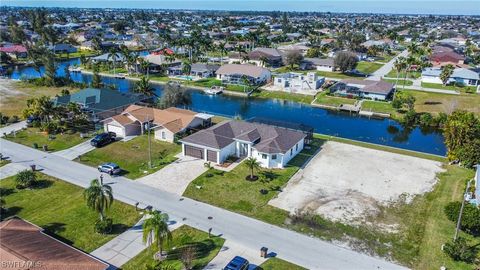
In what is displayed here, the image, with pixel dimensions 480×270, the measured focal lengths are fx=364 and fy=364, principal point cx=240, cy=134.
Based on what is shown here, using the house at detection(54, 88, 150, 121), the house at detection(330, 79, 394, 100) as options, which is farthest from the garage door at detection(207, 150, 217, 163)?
the house at detection(330, 79, 394, 100)

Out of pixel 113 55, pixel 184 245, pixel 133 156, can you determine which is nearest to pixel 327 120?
pixel 133 156

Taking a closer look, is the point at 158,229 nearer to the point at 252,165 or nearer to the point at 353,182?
the point at 252,165

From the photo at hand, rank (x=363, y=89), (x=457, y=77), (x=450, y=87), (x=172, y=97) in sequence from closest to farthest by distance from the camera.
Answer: (x=172, y=97) < (x=363, y=89) < (x=450, y=87) < (x=457, y=77)

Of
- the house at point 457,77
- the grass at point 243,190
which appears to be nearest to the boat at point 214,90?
the grass at point 243,190

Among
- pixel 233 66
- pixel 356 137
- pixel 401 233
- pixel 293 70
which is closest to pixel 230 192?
pixel 401 233

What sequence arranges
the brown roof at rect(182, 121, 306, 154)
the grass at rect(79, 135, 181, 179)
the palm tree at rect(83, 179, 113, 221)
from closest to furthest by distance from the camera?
the palm tree at rect(83, 179, 113, 221) < the grass at rect(79, 135, 181, 179) < the brown roof at rect(182, 121, 306, 154)

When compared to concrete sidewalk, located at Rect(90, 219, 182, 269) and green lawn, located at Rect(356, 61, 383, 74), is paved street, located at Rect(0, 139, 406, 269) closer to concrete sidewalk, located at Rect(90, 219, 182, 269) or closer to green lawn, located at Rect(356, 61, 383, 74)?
concrete sidewalk, located at Rect(90, 219, 182, 269)
